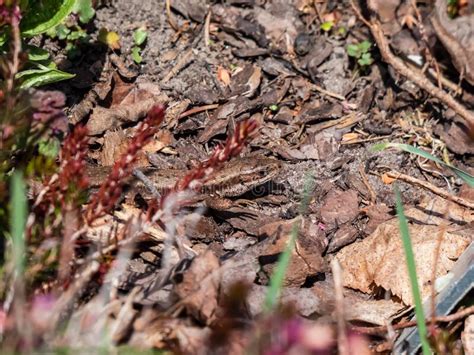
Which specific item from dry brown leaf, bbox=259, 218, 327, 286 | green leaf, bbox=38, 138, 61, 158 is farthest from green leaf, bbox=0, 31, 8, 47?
dry brown leaf, bbox=259, 218, 327, 286

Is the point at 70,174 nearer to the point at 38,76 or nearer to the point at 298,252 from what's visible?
the point at 38,76

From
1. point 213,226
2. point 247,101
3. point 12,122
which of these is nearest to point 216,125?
point 247,101

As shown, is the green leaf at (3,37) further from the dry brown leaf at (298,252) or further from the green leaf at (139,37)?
the dry brown leaf at (298,252)

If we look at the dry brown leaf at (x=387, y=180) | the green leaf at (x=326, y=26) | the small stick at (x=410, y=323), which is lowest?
the dry brown leaf at (x=387, y=180)

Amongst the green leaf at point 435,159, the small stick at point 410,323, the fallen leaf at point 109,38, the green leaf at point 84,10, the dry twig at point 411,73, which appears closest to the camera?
the small stick at point 410,323

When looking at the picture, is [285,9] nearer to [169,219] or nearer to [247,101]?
[247,101]

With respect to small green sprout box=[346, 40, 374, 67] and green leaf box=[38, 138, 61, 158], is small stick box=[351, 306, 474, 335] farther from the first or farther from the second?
small green sprout box=[346, 40, 374, 67]

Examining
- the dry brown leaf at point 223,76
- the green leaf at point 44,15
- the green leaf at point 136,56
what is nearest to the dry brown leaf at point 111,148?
the green leaf at point 136,56
